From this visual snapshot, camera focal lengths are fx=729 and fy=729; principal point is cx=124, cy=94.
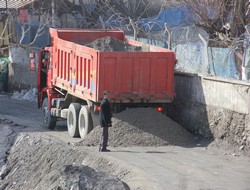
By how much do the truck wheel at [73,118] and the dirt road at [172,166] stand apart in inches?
20.8

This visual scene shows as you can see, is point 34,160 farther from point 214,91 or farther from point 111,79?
point 214,91

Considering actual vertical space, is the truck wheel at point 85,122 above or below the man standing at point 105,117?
below

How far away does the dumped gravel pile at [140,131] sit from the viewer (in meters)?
20.0

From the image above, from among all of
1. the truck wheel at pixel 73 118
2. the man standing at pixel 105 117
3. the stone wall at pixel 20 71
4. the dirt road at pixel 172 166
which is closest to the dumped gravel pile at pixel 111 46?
the truck wheel at pixel 73 118

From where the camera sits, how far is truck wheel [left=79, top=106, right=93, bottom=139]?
830 inches

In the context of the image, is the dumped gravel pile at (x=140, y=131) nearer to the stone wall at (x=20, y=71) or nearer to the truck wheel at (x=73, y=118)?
the truck wheel at (x=73, y=118)

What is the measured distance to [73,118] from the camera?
2219 cm

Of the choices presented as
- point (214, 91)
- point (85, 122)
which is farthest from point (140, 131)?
point (214, 91)

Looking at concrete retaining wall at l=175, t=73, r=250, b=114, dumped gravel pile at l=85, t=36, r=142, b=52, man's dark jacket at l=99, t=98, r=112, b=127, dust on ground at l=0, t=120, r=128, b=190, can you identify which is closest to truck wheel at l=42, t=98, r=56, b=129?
dust on ground at l=0, t=120, r=128, b=190

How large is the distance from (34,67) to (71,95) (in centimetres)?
1267

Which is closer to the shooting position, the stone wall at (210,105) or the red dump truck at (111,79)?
the stone wall at (210,105)

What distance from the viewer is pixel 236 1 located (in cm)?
2483

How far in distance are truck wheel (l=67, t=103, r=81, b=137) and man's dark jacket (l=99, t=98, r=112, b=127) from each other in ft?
11.0

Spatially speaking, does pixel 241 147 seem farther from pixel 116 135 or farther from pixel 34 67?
pixel 34 67
